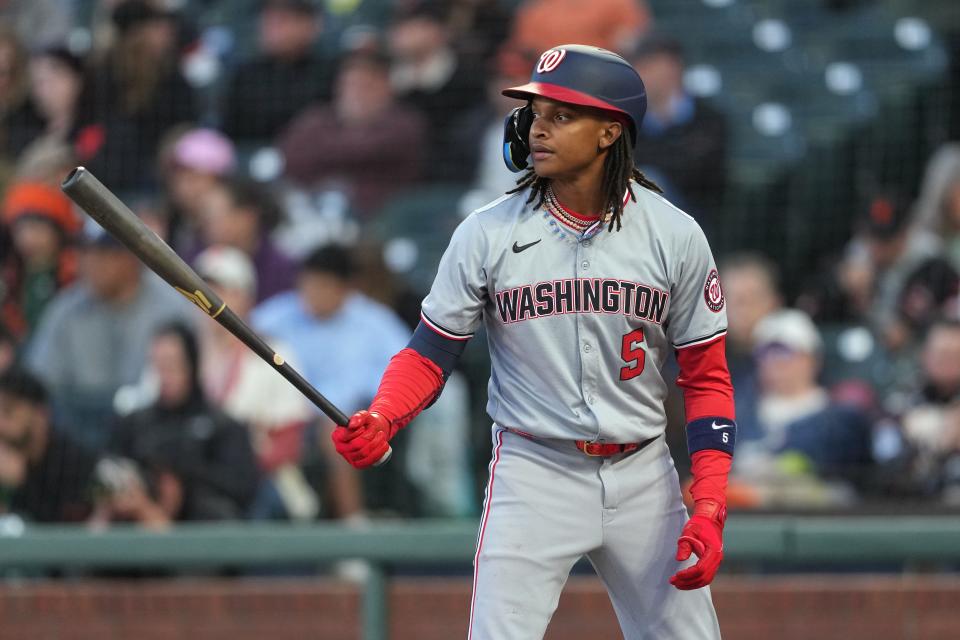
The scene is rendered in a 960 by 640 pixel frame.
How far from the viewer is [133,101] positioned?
7.68 m

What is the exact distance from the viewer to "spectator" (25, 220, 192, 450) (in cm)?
629

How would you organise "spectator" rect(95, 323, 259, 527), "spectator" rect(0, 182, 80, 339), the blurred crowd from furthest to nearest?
1. "spectator" rect(0, 182, 80, 339)
2. the blurred crowd
3. "spectator" rect(95, 323, 259, 527)

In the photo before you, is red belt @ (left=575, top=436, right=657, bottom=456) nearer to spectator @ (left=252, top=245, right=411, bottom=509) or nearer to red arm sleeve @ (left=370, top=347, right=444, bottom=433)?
red arm sleeve @ (left=370, top=347, right=444, bottom=433)

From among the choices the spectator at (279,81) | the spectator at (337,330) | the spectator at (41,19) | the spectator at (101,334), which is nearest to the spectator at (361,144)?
the spectator at (279,81)

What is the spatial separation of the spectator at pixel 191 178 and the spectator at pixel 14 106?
37.6 inches

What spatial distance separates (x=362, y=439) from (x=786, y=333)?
10.6ft

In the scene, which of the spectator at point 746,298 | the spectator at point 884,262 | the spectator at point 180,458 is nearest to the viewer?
the spectator at point 180,458

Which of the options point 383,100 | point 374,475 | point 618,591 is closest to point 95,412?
point 374,475

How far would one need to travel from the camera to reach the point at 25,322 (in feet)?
22.4

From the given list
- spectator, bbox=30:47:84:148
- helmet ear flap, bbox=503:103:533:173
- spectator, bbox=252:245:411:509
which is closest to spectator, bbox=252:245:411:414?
spectator, bbox=252:245:411:509

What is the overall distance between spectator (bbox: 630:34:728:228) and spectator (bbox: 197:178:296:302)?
1.67m

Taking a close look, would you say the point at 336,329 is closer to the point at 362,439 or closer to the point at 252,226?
the point at 252,226

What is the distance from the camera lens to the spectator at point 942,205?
6250 mm

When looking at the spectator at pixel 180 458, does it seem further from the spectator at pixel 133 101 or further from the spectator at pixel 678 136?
the spectator at pixel 678 136
